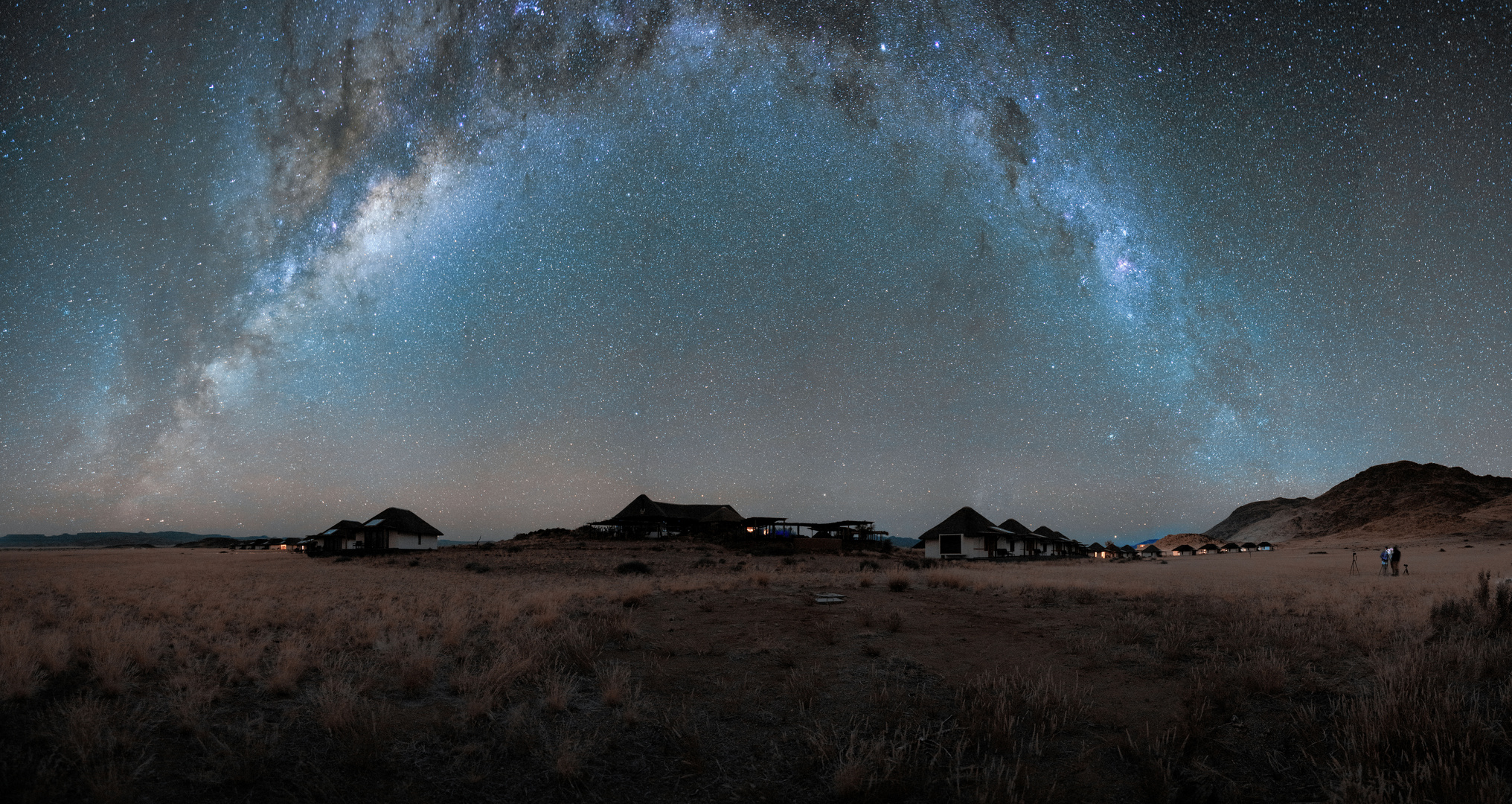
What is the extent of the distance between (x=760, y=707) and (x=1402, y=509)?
13701cm

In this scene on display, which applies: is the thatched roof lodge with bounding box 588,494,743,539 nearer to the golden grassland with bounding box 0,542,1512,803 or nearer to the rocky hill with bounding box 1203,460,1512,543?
the golden grassland with bounding box 0,542,1512,803

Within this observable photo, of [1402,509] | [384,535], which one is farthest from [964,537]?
[1402,509]

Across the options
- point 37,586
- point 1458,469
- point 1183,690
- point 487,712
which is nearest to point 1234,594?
point 1183,690

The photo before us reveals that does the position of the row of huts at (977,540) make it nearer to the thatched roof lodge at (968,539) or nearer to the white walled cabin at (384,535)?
the thatched roof lodge at (968,539)

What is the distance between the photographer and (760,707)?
8227mm

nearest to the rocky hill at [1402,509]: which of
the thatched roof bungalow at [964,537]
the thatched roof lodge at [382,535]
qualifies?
the thatched roof bungalow at [964,537]

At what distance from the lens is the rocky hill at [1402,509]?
7812cm

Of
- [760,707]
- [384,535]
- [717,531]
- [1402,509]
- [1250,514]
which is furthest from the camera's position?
[1250,514]

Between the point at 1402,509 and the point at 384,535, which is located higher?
the point at 1402,509

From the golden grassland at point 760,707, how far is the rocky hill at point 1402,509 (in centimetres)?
8476

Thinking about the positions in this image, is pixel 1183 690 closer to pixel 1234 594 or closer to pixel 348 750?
pixel 348 750

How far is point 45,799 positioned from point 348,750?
79.8 inches

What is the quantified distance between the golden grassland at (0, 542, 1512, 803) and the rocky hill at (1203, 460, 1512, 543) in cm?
8476

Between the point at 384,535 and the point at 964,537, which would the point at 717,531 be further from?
the point at 384,535
